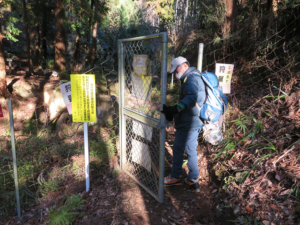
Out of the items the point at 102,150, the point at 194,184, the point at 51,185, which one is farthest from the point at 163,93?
the point at 51,185

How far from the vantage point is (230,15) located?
6707 mm

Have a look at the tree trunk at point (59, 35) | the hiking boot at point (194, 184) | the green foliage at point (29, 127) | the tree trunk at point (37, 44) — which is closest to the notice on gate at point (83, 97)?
the hiking boot at point (194, 184)

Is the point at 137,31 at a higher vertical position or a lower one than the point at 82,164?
higher

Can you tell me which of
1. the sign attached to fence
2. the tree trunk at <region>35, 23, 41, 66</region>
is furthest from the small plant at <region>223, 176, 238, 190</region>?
the tree trunk at <region>35, 23, 41, 66</region>

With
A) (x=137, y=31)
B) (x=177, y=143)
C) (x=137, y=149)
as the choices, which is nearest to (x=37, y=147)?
(x=137, y=149)

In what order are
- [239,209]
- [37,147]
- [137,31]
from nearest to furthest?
[239,209] → [37,147] → [137,31]

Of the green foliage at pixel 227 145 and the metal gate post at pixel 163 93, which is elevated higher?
the metal gate post at pixel 163 93

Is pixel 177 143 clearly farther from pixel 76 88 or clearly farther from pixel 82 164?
pixel 82 164

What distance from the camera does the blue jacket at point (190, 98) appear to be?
2504 mm

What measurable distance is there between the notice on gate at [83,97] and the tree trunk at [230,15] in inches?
222

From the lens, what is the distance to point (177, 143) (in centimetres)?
293

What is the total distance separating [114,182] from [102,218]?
788mm

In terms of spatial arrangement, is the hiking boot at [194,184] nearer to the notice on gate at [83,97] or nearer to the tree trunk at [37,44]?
the notice on gate at [83,97]

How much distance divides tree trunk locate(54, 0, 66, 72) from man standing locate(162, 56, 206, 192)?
8113 millimetres
